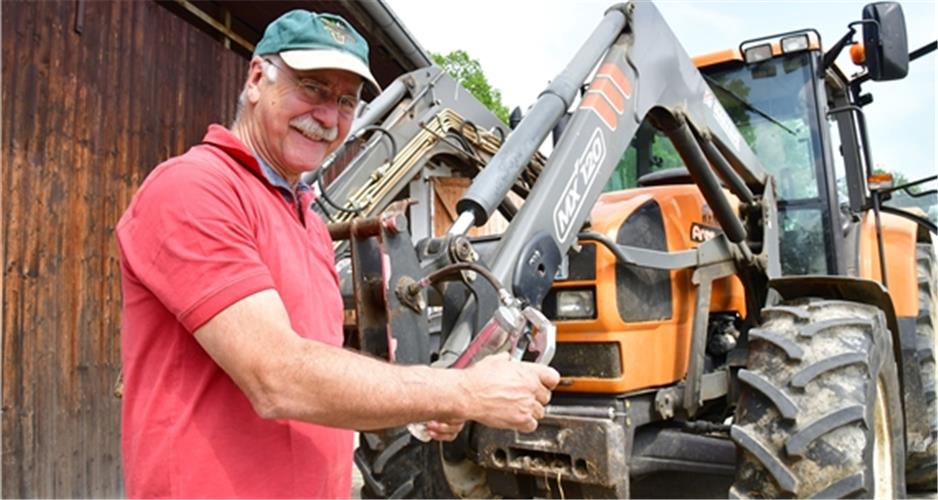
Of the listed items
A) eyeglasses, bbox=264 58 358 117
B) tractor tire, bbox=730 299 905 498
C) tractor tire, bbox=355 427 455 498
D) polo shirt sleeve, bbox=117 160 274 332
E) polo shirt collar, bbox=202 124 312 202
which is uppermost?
eyeglasses, bbox=264 58 358 117

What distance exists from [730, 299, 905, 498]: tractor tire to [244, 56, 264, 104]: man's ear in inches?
79.4

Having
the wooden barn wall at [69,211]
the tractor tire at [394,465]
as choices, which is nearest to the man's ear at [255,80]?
the tractor tire at [394,465]

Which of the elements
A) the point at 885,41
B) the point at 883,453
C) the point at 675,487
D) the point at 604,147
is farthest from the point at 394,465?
the point at 885,41

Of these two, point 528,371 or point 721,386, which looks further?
point 721,386

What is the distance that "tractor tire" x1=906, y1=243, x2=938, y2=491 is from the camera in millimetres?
4508

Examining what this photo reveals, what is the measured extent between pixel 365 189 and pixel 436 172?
1475 millimetres

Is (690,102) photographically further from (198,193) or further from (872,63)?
(198,193)

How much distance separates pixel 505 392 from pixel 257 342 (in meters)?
0.52

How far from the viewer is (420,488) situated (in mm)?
3730

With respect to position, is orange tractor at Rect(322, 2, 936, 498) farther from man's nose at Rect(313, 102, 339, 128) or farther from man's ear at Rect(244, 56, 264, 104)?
man's ear at Rect(244, 56, 264, 104)

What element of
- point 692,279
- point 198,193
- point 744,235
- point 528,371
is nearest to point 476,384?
point 528,371

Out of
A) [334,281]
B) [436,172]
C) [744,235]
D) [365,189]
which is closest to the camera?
[334,281]

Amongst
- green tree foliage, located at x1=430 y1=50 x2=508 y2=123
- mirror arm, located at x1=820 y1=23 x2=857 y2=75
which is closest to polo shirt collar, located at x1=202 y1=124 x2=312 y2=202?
mirror arm, located at x1=820 y1=23 x2=857 y2=75

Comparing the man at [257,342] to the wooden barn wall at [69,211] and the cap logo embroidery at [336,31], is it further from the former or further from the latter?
the wooden barn wall at [69,211]
